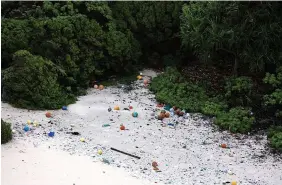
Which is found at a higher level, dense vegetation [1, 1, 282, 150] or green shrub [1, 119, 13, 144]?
dense vegetation [1, 1, 282, 150]

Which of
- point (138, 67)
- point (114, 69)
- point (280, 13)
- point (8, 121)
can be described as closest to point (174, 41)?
point (138, 67)

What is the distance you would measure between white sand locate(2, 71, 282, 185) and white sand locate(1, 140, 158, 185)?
13mm

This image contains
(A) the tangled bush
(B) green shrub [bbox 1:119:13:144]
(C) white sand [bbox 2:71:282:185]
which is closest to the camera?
(C) white sand [bbox 2:71:282:185]

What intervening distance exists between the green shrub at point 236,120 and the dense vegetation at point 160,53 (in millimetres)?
18

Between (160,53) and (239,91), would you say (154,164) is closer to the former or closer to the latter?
(239,91)

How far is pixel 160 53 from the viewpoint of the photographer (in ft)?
38.3

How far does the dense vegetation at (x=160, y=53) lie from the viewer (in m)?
8.33

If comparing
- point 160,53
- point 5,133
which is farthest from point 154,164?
point 160,53

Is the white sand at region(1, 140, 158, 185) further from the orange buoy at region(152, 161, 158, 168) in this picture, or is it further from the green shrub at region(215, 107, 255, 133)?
the green shrub at region(215, 107, 255, 133)

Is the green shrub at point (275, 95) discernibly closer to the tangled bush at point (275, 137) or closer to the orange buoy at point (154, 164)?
the tangled bush at point (275, 137)

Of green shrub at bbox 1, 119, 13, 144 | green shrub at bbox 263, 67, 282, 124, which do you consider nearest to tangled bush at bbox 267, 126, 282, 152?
green shrub at bbox 263, 67, 282, 124

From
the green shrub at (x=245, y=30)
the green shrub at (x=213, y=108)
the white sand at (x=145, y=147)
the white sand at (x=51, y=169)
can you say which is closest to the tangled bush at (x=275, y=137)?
the white sand at (x=145, y=147)

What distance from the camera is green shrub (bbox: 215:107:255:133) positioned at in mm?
8078

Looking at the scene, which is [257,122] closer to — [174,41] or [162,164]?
[162,164]
